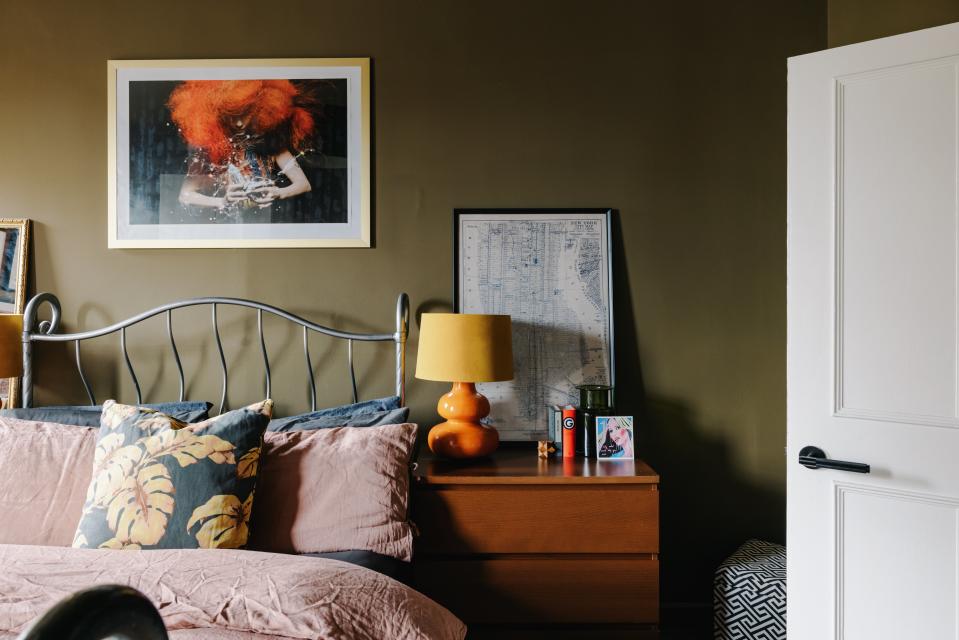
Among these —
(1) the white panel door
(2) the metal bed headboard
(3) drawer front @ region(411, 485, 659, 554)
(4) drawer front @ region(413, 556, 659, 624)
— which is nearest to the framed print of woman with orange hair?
(2) the metal bed headboard

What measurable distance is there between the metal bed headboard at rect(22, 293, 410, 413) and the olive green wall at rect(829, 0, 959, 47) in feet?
6.19

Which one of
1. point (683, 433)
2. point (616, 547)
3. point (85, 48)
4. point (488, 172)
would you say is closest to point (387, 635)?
point (616, 547)

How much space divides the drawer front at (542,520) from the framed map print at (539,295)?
1.43 ft

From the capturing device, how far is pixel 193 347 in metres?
2.34

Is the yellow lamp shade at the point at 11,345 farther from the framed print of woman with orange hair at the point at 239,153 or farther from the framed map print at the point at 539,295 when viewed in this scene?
the framed map print at the point at 539,295

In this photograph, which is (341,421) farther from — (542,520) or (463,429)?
(542,520)

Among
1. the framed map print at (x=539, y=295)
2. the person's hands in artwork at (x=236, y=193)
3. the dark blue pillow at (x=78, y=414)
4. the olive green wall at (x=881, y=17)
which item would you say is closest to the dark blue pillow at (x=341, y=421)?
the dark blue pillow at (x=78, y=414)

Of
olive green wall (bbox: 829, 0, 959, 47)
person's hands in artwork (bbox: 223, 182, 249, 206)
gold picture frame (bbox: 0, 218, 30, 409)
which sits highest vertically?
olive green wall (bbox: 829, 0, 959, 47)

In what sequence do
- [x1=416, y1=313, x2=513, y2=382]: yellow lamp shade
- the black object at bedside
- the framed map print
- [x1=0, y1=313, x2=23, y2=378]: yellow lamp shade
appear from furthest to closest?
the framed map print → [x1=0, y1=313, x2=23, y2=378]: yellow lamp shade → [x1=416, y1=313, x2=513, y2=382]: yellow lamp shade → the black object at bedside

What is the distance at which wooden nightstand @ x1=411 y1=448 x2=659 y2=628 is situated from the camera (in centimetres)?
187

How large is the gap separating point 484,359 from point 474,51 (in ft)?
4.05

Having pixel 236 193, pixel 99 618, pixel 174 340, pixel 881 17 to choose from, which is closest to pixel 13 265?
pixel 174 340

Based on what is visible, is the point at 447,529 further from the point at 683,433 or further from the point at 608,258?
the point at 608,258

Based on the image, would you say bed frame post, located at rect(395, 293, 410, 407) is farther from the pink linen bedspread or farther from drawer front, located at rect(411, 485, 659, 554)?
the pink linen bedspread
